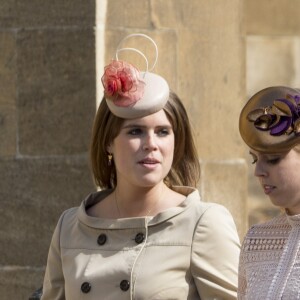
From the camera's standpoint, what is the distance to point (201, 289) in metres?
4.30

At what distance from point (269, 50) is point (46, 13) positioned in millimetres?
2245

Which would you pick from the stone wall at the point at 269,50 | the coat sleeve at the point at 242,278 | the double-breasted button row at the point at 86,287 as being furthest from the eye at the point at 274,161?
the stone wall at the point at 269,50

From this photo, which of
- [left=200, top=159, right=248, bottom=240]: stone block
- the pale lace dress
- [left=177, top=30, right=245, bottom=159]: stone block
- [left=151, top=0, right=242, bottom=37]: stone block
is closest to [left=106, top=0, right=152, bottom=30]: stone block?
[left=151, top=0, right=242, bottom=37]: stone block

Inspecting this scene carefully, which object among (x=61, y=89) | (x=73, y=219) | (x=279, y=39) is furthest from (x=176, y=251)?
(x=279, y=39)

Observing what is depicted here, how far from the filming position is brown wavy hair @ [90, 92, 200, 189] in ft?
14.7

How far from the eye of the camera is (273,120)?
148 inches

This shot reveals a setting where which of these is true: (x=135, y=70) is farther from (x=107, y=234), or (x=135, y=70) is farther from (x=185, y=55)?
(x=185, y=55)

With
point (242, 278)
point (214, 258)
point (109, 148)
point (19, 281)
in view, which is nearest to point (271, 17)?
point (19, 281)

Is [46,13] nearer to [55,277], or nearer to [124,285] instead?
[55,277]

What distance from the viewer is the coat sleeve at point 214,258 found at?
430cm

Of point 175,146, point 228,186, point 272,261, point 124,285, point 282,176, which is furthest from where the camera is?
point 228,186

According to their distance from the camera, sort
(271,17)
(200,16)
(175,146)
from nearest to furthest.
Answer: (175,146) < (200,16) < (271,17)

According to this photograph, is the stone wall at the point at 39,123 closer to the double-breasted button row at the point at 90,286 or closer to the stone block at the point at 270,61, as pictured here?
the double-breasted button row at the point at 90,286

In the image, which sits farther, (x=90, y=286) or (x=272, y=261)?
(x=90, y=286)
